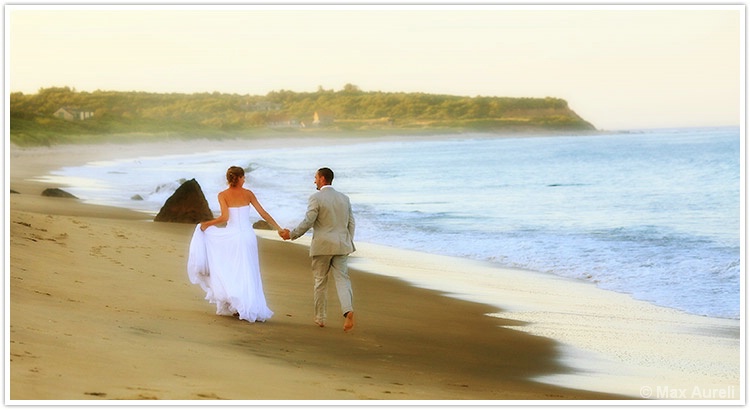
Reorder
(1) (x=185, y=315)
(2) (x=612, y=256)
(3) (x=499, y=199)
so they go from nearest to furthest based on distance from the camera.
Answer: (1) (x=185, y=315) < (2) (x=612, y=256) < (3) (x=499, y=199)

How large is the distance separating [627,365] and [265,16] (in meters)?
7.10

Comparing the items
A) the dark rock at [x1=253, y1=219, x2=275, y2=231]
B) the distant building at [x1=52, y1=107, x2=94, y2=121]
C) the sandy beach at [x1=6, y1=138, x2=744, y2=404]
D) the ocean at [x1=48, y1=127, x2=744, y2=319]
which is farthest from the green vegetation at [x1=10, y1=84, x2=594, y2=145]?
the sandy beach at [x1=6, y1=138, x2=744, y2=404]

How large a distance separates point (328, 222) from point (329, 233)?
0.32 ft

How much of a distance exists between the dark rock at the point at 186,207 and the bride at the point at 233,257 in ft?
29.0

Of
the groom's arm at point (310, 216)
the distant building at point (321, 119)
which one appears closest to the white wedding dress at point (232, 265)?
the groom's arm at point (310, 216)

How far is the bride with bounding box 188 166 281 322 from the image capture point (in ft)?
28.7

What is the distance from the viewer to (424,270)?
13.7 meters

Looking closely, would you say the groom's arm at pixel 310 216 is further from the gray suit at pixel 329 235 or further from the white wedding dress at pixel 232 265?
the white wedding dress at pixel 232 265

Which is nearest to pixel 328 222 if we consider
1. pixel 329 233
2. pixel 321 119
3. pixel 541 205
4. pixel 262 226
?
pixel 329 233

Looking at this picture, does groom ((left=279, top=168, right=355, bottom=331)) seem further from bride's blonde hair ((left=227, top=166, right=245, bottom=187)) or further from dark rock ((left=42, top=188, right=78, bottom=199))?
dark rock ((left=42, top=188, right=78, bottom=199))

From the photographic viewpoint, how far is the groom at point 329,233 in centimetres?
870

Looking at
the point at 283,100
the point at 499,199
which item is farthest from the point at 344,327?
the point at 283,100

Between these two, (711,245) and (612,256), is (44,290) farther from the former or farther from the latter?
(711,245)

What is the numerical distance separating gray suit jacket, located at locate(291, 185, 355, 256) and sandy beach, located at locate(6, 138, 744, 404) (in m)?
0.74
